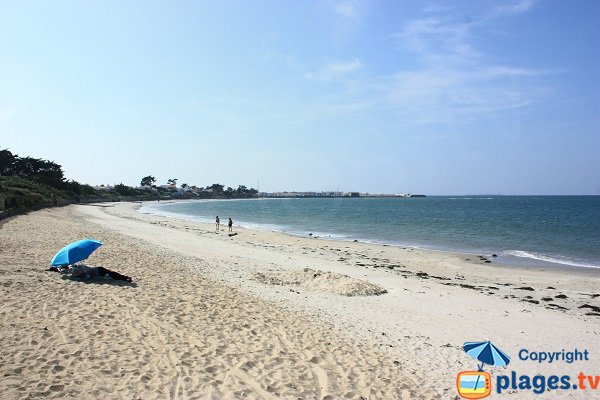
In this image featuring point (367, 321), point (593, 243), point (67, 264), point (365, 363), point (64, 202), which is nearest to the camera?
point (365, 363)

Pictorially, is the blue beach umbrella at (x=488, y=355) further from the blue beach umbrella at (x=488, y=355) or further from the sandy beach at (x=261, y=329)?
the sandy beach at (x=261, y=329)

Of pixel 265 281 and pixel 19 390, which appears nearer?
pixel 19 390

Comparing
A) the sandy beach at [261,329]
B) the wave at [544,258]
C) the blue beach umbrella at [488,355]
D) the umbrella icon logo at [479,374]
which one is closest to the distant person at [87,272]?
the sandy beach at [261,329]

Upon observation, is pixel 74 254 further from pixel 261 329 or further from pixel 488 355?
pixel 488 355

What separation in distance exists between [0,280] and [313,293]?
9254mm

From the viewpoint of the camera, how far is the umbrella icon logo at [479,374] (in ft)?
20.8

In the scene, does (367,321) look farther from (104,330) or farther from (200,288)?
(104,330)

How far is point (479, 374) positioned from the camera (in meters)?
7.27

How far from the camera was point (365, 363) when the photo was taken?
7.33 metres

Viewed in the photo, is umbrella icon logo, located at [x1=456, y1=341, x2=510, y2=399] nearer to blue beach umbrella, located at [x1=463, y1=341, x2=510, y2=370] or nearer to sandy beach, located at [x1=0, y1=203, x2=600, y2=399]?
blue beach umbrella, located at [x1=463, y1=341, x2=510, y2=370]

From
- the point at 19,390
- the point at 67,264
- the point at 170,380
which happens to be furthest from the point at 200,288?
the point at 19,390

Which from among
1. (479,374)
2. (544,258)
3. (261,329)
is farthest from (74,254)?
(544,258)

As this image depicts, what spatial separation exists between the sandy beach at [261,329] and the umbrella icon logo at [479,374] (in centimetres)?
20

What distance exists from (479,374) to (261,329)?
464 cm
